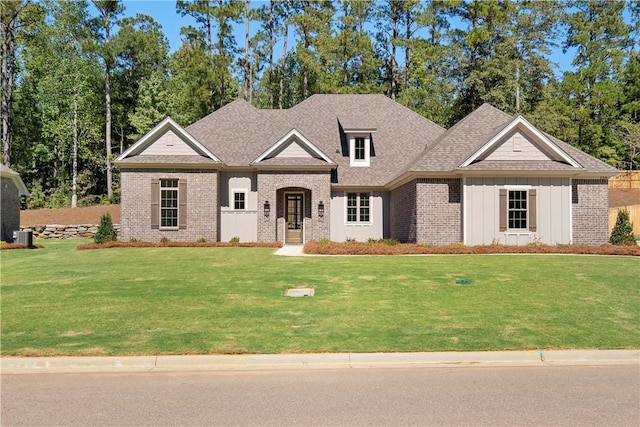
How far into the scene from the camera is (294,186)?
2444 cm

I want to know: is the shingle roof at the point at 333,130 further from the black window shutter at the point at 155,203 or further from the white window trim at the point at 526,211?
the white window trim at the point at 526,211

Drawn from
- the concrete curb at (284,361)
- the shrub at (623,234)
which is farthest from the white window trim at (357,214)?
the concrete curb at (284,361)

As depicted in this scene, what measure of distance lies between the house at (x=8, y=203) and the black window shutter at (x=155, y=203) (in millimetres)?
7889

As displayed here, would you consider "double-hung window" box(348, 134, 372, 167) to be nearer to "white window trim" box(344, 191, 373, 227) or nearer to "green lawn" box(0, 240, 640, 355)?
"white window trim" box(344, 191, 373, 227)

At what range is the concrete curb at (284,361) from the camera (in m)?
7.08

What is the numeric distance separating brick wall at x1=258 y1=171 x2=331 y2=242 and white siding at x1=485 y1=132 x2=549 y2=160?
7801 mm

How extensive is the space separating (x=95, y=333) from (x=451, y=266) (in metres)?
9.87

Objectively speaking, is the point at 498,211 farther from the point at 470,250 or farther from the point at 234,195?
the point at 234,195

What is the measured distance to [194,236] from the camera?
23859 mm

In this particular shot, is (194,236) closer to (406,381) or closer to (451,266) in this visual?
(451,266)

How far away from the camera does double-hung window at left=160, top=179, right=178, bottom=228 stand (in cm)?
2386

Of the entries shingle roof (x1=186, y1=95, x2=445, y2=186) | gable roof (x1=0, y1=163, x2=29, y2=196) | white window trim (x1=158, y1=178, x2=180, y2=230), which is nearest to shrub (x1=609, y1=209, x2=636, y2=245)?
shingle roof (x1=186, y1=95, x2=445, y2=186)

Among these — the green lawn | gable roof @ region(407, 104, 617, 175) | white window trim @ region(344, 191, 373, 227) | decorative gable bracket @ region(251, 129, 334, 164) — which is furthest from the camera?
white window trim @ region(344, 191, 373, 227)

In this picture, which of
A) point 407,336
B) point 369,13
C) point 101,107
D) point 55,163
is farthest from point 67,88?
point 407,336
